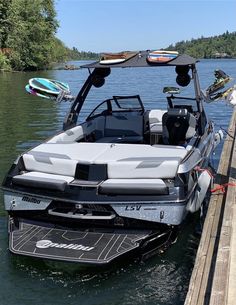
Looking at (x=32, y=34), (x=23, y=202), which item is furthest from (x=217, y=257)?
(x=32, y=34)

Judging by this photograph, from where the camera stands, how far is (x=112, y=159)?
5191 millimetres

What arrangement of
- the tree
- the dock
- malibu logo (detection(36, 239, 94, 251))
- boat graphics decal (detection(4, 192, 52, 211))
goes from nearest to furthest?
the dock < malibu logo (detection(36, 239, 94, 251)) < boat graphics decal (detection(4, 192, 52, 211)) < the tree

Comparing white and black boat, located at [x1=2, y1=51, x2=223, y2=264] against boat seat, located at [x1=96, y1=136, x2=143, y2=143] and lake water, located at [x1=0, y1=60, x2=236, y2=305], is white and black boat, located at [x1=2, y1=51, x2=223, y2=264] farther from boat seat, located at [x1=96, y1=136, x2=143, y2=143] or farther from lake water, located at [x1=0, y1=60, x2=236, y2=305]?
boat seat, located at [x1=96, y1=136, x2=143, y2=143]

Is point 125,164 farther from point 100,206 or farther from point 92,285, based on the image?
point 92,285

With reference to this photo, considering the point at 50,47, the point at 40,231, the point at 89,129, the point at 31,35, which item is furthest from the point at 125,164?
the point at 50,47

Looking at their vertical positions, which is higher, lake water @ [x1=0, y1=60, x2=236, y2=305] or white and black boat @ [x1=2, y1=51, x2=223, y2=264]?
white and black boat @ [x1=2, y1=51, x2=223, y2=264]

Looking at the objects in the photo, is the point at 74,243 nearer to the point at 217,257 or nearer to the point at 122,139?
the point at 217,257

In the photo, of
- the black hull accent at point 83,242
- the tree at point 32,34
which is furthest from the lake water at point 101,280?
the tree at point 32,34

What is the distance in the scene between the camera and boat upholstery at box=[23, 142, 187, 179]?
16.2 ft

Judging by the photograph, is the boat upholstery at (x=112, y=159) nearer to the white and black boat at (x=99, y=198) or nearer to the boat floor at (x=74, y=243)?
the white and black boat at (x=99, y=198)

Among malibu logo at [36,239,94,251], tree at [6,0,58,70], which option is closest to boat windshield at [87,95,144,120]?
malibu logo at [36,239,94,251]

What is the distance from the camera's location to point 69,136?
22.3 feet

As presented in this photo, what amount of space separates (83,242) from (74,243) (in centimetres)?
9

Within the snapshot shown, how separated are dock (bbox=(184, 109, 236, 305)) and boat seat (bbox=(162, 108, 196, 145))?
40.7 inches
